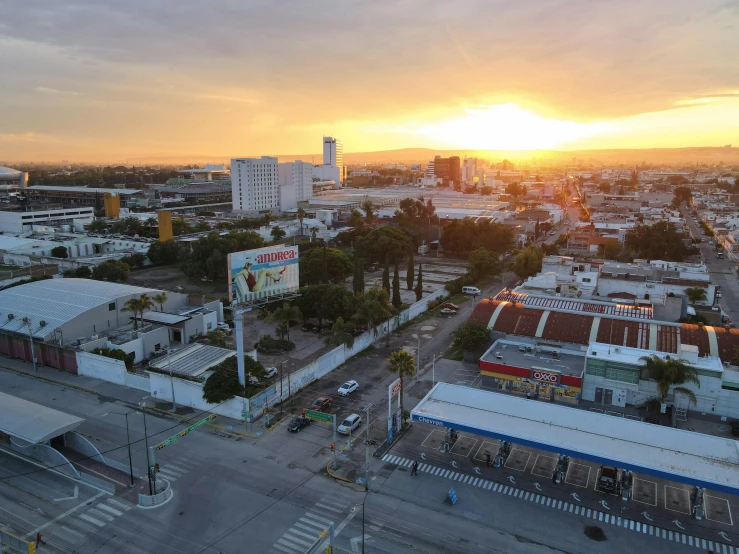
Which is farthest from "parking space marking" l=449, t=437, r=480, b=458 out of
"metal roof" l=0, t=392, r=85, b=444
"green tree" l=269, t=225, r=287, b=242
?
"green tree" l=269, t=225, r=287, b=242

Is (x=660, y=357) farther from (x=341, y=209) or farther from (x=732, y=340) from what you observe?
(x=341, y=209)

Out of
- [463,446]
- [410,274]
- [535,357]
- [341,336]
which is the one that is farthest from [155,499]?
[410,274]

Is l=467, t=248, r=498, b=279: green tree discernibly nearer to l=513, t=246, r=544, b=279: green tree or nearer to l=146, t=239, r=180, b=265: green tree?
l=513, t=246, r=544, b=279: green tree

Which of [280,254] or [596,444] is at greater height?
[280,254]

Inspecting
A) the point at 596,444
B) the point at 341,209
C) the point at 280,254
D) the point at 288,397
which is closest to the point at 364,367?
the point at 288,397

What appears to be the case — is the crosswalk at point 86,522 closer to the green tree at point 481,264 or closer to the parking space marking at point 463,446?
the parking space marking at point 463,446

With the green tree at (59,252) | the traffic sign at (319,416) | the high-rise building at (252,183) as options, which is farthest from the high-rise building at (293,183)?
the traffic sign at (319,416)

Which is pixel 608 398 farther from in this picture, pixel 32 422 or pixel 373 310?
pixel 32 422
